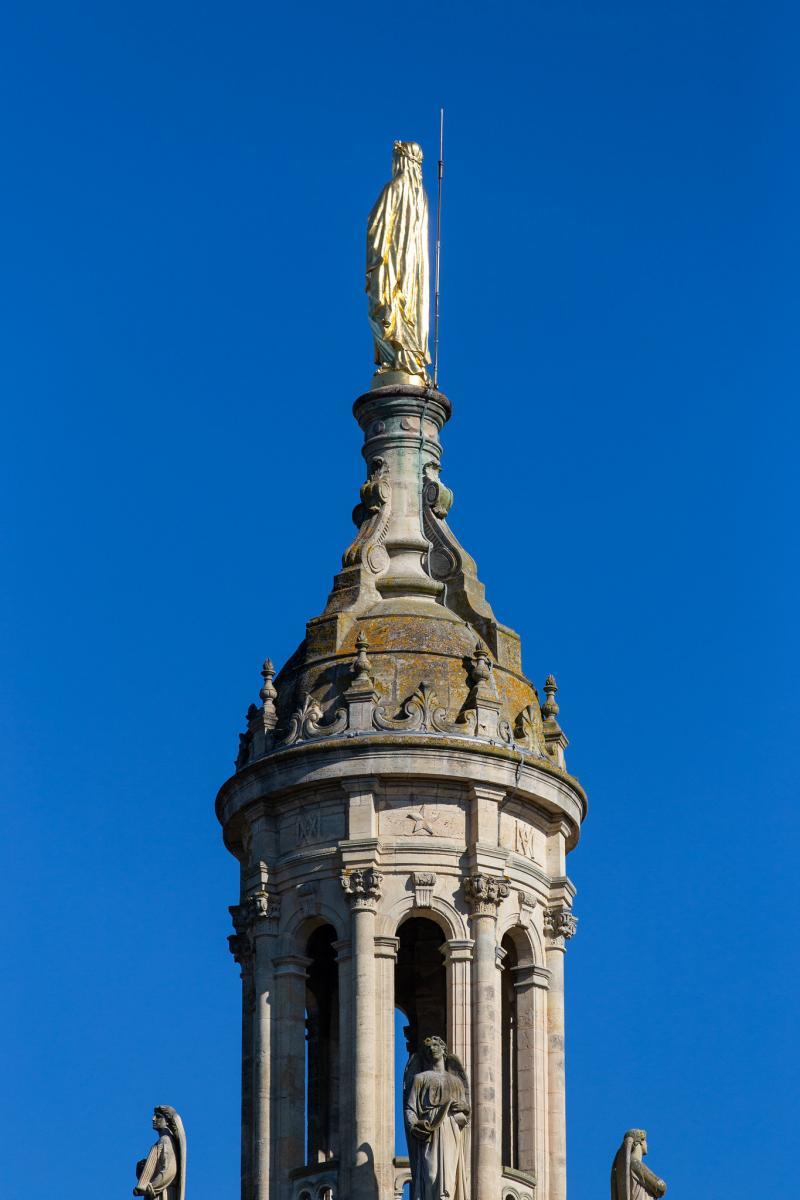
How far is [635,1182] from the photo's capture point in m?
64.2

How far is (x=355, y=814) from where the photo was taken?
64875 mm

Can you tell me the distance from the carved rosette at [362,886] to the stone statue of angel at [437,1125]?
96.7 inches

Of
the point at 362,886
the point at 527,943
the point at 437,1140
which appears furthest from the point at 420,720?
the point at 437,1140

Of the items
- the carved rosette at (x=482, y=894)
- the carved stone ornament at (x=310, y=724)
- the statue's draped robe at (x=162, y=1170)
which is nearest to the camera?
the statue's draped robe at (x=162, y=1170)

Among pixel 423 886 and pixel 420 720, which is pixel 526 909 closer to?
pixel 423 886

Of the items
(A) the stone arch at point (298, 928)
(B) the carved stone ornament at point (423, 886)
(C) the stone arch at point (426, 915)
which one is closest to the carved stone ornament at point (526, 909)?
(C) the stone arch at point (426, 915)

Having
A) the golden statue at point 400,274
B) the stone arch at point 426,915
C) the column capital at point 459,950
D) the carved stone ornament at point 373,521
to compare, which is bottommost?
the column capital at point 459,950

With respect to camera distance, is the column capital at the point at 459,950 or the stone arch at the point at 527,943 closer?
the column capital at the point at 459,950

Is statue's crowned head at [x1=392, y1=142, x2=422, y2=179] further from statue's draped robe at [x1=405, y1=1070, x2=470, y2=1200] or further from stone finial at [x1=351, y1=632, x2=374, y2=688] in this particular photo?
statue's draped robe at [x1=405, y1=1070, x2=470, y2=1200]

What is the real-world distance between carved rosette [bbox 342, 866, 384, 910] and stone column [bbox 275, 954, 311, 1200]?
1400mm

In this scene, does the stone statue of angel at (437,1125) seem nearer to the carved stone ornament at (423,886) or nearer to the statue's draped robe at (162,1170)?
the carved stone ornament at (423,886)

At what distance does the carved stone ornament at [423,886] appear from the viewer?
6450cm

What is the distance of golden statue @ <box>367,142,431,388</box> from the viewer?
69.5 metres

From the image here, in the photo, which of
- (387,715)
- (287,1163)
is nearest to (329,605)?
(387,715)
